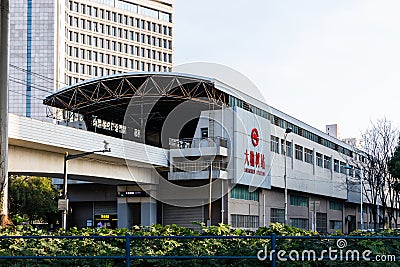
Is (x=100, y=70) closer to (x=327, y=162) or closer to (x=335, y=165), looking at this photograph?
(x=335, y=165)

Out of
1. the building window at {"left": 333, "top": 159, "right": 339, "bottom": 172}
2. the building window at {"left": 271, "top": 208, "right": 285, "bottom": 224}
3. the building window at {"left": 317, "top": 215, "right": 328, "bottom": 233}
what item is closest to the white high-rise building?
the building window at {"left": 333, "top": 159, "right": 339, "bottom": 172}

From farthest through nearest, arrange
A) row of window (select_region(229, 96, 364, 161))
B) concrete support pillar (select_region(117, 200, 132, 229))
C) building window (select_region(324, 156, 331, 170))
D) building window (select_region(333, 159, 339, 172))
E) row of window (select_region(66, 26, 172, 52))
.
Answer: row of window (select_region(66, 26, 172, 52)) → building window (select_region(333, 159, 339, 172)) → building window (select_region(324, 156, 331, 170)) → concrete support pillar (select_region(117, 200, 132, 229)) → row of window (select_region(229, 96, 364, 161))

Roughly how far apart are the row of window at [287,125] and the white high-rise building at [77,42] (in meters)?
49.9

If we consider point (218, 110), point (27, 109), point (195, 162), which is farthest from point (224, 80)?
point (27, 109)

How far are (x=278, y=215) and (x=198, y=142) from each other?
15618 mm

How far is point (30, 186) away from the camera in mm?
81250

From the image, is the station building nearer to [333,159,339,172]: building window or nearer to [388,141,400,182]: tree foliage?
[388,141,400,182]: tree foliage

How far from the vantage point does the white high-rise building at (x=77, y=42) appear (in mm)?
126812

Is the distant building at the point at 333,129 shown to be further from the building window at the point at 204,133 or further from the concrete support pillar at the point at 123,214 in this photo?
the concrete support pillar at the point at 123,214

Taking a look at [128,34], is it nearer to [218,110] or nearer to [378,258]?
[218,110]

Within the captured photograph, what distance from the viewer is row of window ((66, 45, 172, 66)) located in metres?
135

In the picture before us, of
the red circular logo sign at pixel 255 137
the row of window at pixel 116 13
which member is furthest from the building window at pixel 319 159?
the row of window at pixel 116 13

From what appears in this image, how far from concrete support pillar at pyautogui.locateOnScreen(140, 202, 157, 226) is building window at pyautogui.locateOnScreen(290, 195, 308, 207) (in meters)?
19.1

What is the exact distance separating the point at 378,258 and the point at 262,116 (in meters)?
Result: 53.3
